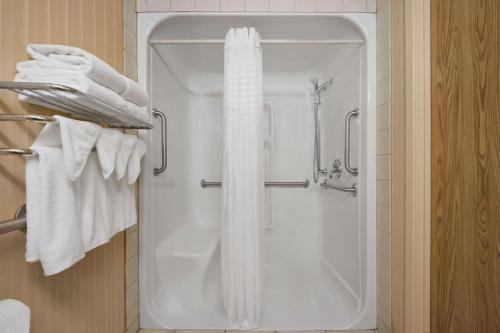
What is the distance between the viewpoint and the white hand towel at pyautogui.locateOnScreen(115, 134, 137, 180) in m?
0.99

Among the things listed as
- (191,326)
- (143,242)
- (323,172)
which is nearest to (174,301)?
(191,326)

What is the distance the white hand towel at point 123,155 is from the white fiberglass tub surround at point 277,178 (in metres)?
0.43

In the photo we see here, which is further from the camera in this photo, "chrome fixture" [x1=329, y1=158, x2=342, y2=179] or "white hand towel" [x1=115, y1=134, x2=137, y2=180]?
"chrome fixture" [x1=329, y1=158, x2=342, y2=179]

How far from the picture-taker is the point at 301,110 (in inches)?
93.1

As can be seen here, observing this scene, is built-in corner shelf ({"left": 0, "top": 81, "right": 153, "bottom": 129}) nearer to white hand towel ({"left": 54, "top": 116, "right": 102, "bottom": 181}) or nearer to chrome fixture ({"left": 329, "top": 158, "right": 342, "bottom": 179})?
white hand towel ({"left": 54, "top": 116, "right": 102, "bottom": 181})

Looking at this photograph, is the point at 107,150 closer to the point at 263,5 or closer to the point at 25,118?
the point at 25,118

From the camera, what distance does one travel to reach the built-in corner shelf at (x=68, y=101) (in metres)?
0.64

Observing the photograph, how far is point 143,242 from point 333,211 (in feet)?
4.64

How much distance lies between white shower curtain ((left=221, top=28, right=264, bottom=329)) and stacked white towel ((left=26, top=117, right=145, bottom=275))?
60 centimetres

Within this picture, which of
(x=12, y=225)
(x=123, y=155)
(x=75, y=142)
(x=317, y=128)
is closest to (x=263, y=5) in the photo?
(x=317, y=128)

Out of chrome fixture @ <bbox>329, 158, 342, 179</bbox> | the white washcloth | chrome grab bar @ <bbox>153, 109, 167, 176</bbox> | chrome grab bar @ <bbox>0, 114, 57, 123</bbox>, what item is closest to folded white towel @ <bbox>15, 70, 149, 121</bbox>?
chrome grab bar @ <bbox>0, 114, 57, 123</bbox>

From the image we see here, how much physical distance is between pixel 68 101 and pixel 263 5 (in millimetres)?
1162

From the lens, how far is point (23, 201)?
2.57 feet

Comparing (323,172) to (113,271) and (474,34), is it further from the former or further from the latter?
(113,271)
